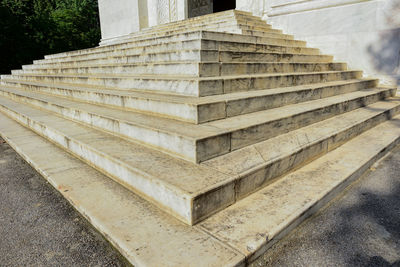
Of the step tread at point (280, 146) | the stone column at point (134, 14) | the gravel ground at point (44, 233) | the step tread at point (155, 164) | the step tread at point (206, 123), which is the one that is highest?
the stone column at point (134, 14)

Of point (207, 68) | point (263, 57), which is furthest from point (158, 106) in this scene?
point (263, 57)

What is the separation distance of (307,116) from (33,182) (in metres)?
3.74

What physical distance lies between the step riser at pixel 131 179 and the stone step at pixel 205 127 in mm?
460

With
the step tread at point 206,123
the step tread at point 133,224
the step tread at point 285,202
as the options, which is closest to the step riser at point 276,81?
the step tread at point 206,123

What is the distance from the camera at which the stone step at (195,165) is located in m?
2.03

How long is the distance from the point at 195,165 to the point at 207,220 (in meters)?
0.55

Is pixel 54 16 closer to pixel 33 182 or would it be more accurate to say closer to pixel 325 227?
pixel 33 182

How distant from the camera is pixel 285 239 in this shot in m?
2.00

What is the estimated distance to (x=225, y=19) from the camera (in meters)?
7.95

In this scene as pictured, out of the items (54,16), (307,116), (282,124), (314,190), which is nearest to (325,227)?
(314,190)

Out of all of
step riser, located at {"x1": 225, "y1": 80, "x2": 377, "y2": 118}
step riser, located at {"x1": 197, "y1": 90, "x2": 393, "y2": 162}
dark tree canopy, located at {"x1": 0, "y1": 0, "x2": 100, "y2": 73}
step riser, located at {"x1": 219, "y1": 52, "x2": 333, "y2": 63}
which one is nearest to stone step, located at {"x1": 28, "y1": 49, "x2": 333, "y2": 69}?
step riser, located at {"x1": 219, "y1": 52, "x2": 333, "y2": 63}

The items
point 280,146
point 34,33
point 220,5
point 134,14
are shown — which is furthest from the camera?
point 34,33

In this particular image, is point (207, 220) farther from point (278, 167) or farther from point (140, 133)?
point (140, 133)

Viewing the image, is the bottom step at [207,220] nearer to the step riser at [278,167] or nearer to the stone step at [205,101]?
the step riser at [278,167]
